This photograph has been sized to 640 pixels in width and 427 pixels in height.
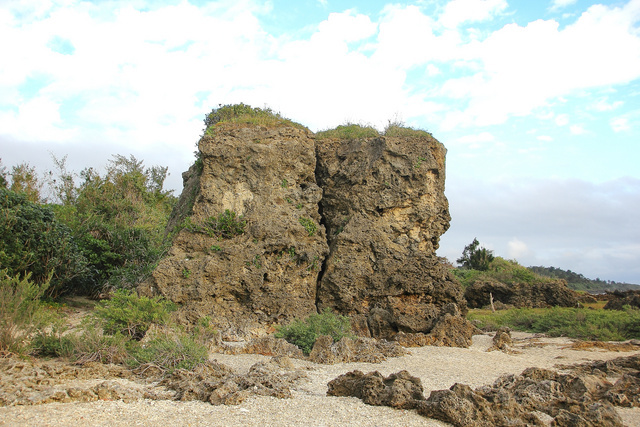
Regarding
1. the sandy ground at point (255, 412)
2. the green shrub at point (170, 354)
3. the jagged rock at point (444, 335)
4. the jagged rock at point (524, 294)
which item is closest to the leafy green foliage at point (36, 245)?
the green shrub at point (170, 354)

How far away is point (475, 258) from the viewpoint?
1575 inches

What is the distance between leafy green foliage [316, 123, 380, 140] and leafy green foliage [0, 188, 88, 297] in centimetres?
890

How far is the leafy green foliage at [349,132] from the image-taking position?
15.8m

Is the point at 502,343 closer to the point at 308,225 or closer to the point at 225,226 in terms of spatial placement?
the point at 308,225

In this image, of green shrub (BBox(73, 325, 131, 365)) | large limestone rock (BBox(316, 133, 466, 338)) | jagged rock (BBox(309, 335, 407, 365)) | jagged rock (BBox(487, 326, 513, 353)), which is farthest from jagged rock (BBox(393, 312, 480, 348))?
green shrub (BBox(73, 325, 131, 365))

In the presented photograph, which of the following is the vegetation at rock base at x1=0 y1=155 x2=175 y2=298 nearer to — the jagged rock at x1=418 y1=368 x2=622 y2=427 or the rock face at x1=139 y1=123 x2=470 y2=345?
the rock face at x1=139 y1=123 x2=470 y2=345

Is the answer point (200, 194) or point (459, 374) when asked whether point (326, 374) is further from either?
point (200, 194)

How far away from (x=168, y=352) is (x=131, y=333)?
2280 millimetres

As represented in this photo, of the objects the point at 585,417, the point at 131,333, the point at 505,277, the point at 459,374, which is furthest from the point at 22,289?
the point at 505,277

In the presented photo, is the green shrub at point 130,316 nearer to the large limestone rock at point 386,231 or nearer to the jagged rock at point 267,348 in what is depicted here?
the jagged rock at point 267,348

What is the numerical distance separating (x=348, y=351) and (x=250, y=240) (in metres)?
4.37

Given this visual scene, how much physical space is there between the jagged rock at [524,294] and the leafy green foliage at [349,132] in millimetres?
14725

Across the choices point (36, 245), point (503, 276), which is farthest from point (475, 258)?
point (36, 245)

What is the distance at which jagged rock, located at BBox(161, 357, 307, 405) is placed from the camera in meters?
6.17
